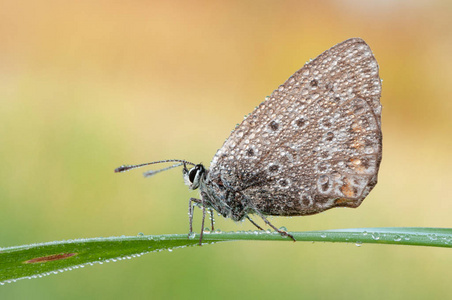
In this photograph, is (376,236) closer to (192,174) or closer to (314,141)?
(314,141)

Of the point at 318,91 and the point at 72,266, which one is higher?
the point at 318,91

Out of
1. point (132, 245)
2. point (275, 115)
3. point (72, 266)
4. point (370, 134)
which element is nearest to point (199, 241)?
point (132, 245)

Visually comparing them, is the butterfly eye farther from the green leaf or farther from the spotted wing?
the green leaf

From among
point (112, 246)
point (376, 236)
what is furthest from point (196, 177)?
point (376, 236)

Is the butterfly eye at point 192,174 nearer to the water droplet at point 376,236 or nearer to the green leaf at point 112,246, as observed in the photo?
the green leaf at point 112,246

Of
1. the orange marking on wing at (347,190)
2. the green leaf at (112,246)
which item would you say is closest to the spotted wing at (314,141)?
the orange marking on wing at (347,190)

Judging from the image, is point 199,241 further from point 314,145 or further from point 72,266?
point 314,145
